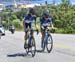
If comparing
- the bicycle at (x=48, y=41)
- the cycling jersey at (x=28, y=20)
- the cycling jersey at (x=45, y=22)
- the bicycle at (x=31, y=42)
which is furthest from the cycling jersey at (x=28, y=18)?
the bicycle at (x=48, y=41)

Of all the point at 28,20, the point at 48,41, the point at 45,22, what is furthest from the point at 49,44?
the point at 28,20

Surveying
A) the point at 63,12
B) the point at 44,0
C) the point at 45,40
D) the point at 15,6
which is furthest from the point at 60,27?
the point at 15,6

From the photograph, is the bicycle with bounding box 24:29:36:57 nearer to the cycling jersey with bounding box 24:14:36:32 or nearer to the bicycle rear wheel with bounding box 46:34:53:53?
the cycling jersey with bounding box 24:14:36:32

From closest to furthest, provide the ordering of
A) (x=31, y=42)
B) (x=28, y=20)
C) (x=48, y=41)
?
1. (x=31, y=42)
2. (x=28, y=20)
3. (x=48, y=41)

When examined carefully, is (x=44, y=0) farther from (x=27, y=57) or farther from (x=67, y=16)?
(x=27, y=57)

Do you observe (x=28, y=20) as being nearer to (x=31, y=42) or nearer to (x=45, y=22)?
(x=31, y=42)

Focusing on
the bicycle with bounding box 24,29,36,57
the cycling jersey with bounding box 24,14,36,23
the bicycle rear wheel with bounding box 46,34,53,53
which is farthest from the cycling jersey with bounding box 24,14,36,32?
the bicycle rear wheel with bounding box 46,34,53,53

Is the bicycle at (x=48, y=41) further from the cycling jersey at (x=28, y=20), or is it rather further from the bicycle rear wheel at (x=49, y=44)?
the cycling jersey at (x=28, y=20)

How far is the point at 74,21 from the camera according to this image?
64.3m

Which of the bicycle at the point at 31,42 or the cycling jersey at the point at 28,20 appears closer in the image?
the bicycle at the point at 31,42

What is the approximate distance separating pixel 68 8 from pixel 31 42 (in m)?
55.0

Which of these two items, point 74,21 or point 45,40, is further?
point 74,21

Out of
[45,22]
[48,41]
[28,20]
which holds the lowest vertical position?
[48,41]

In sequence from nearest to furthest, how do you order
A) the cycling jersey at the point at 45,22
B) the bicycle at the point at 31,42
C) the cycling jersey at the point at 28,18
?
the bicycle at the point at 31,42
the cycling jersey at the point at 28,18
the cycling jersey at the point at 45,22
